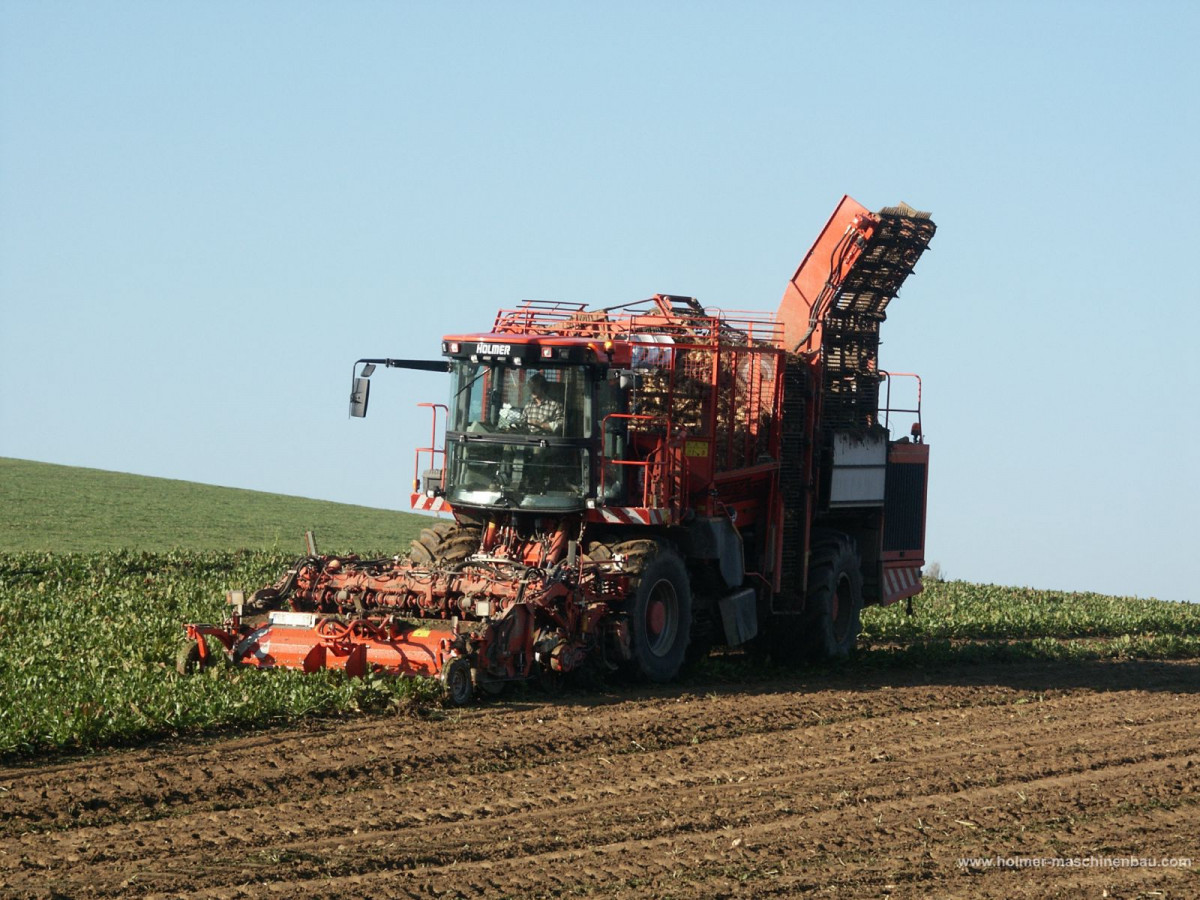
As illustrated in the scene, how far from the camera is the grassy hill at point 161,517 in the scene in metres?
31.3

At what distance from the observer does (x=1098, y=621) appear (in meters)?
22.4

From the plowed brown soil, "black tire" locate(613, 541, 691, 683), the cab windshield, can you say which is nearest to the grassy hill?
the cab windshield

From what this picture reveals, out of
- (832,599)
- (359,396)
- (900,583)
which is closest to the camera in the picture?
(359,396)

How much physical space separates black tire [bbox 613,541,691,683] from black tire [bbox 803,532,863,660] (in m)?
2.22

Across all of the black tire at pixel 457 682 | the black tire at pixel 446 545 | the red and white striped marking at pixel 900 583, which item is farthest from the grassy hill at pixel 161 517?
the black tire at pixel 457 682

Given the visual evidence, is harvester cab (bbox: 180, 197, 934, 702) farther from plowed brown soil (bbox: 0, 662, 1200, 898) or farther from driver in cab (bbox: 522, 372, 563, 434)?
plowed brown soil (bbox: 0, 662, 1200, 898)

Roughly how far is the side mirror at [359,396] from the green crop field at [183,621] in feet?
7.97

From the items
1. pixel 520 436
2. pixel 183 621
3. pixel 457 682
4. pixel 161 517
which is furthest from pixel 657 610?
pixel 161 517

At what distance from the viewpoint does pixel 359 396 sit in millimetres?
13961

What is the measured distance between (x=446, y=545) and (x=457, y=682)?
2.78m

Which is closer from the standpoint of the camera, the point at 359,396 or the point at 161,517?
the point at 359,396

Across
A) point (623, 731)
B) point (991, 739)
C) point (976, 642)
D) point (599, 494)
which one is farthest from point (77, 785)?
point (976, 642)

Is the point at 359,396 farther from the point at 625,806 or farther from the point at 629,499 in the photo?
the point at 625,806

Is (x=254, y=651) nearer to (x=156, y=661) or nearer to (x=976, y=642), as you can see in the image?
(x=156, y=661)
